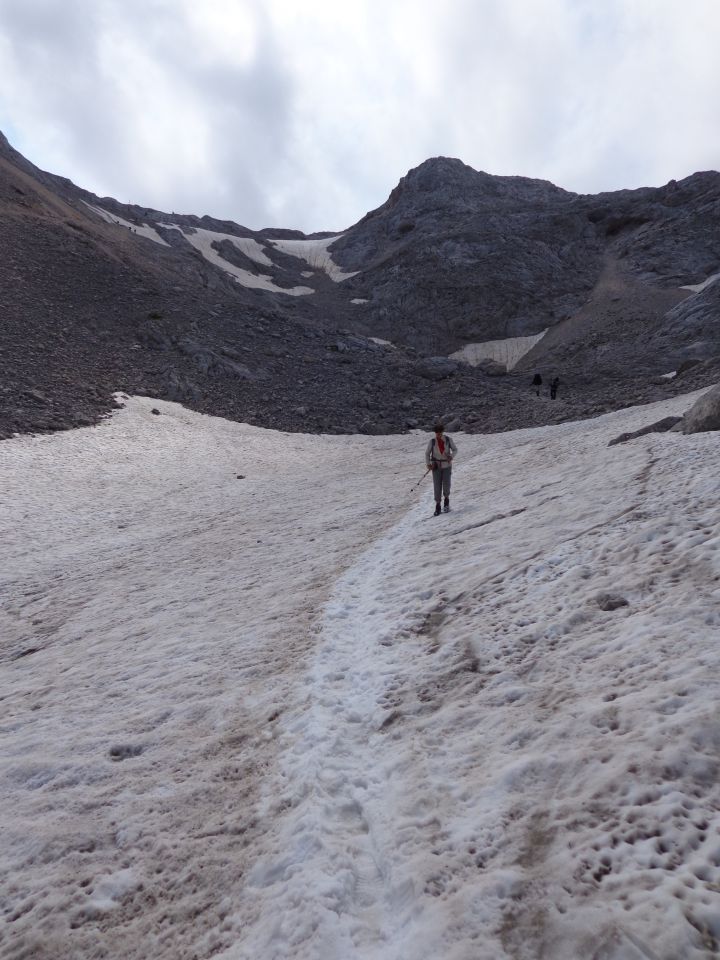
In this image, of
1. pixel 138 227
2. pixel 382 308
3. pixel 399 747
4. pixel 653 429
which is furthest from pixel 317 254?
pixel 399 747

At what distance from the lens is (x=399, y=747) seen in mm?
5207

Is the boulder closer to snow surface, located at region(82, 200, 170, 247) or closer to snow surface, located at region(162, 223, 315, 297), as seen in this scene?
snow surface, located at region(162, 223, 315, 297)

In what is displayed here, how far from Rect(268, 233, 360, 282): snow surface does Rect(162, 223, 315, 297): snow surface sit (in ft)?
18.1

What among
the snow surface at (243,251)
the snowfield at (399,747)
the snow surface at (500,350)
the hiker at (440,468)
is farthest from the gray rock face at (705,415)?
the snow surface at (243,251)

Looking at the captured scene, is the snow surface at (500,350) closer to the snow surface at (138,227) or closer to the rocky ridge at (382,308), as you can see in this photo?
the rocky ridge at (382,308)

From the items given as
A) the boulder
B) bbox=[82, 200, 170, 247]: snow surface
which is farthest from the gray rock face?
bbox=[82, 200, 170, 247]: snow surface

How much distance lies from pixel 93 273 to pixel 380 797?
48.7 m

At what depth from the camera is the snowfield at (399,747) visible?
3.41 meters

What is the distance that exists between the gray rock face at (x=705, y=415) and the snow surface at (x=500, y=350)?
4459 centimetres

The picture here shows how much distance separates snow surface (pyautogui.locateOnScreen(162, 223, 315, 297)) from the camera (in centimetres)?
8025

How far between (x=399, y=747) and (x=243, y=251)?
9690 cm

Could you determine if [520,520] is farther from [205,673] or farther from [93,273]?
[93,273]

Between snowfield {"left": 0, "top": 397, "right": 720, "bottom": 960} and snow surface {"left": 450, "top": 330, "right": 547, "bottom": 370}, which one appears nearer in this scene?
snowfield {"left": 0, "top": 397, "right": 720, "bottom": 960}

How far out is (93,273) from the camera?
4450cm
